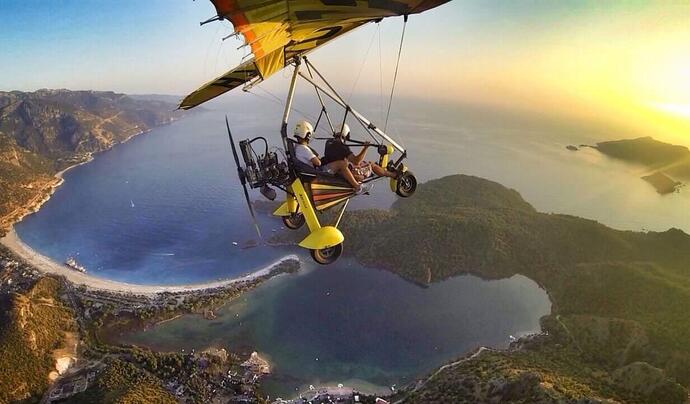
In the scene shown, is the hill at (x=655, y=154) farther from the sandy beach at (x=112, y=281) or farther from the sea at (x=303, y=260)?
the sandy beach at (x=112, y=281)

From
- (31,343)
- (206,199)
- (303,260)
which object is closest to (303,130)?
(31,343)

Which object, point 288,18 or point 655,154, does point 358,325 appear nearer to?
point 288,18

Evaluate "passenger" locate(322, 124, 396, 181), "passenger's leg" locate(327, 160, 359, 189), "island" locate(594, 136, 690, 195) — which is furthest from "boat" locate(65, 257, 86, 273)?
"island" locate(594, 136, 690, 195)

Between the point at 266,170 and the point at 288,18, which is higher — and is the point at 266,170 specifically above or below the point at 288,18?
below

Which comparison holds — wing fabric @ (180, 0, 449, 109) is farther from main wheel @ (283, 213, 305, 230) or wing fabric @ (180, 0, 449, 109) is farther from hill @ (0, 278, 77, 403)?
hill @ (0, 278, 77, 403)

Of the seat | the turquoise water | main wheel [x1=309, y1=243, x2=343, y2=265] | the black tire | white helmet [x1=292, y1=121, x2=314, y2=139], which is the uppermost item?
white helmet [x1=292, y1=121, x2=314, y2=139]

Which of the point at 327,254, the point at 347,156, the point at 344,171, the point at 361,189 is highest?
the point at 347,156

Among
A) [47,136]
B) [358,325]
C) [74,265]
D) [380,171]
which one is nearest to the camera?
[380,171]
